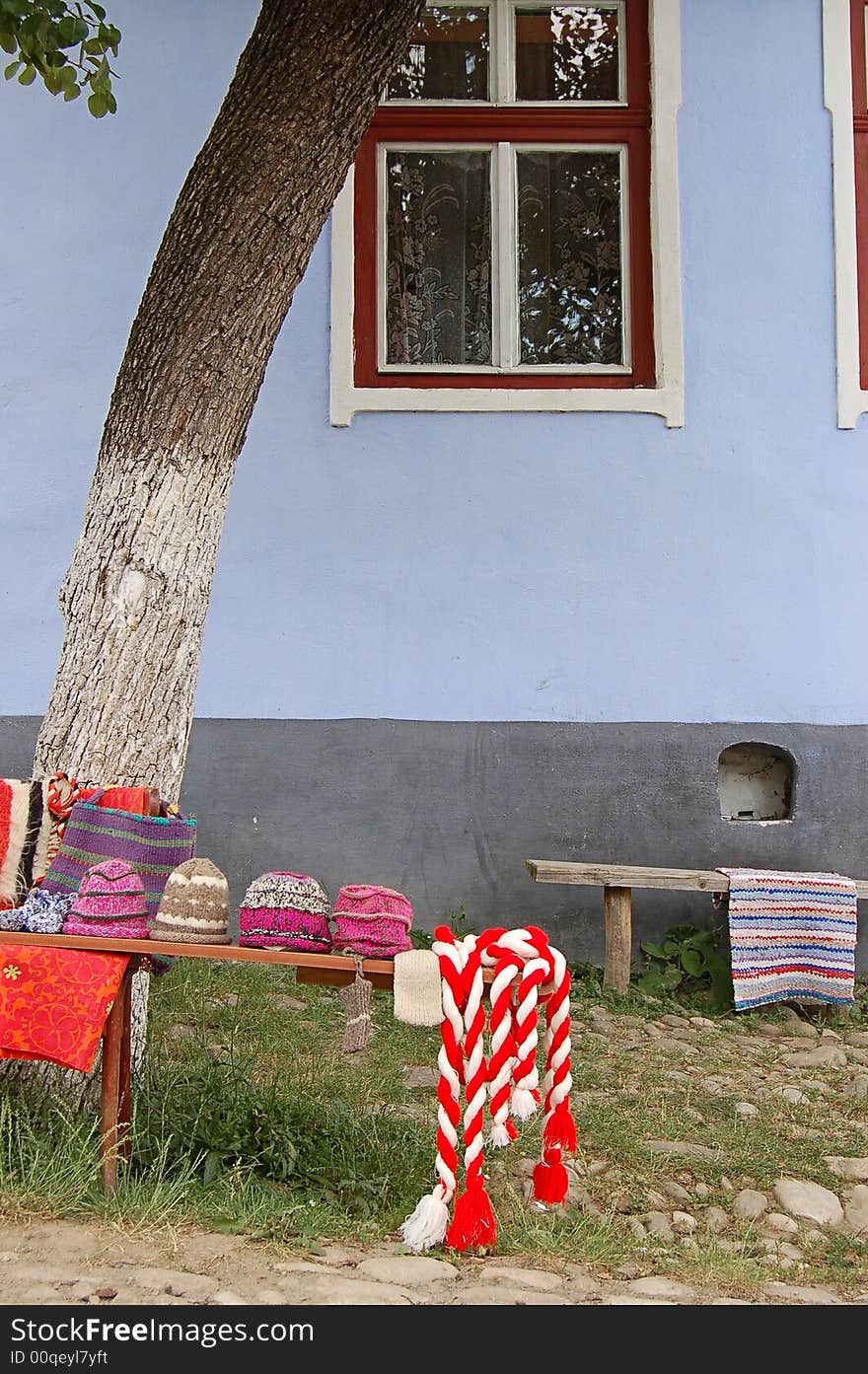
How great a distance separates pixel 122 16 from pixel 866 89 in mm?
3602

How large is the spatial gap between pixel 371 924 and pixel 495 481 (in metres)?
3.27

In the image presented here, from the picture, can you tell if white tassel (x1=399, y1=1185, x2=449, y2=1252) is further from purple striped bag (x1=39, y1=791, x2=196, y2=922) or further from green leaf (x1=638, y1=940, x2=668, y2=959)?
green leaf (x1=638, y1=940, x2=668, y2=959)

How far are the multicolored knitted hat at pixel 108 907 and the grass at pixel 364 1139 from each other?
1.74 feet

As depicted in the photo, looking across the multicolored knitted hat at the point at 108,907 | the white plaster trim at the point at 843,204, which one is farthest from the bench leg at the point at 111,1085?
the white plaster trim at the point at 843,204

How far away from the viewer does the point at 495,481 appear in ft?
19.1

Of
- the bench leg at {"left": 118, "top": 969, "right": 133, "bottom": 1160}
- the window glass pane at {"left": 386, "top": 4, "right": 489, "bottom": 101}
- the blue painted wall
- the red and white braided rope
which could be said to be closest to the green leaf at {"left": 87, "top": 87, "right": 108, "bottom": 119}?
the blue painted wall

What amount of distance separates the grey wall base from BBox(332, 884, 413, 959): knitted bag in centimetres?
275

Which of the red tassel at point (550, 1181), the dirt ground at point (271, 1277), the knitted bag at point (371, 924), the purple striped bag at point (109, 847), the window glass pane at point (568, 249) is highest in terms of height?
the window glass pane at point (568, 249)

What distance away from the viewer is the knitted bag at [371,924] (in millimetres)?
2984

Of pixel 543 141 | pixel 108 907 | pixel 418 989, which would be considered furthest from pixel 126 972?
pixel 543 141

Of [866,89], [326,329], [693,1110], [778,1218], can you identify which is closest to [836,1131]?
[693,1110]

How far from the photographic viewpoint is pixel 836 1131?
13.3 ft

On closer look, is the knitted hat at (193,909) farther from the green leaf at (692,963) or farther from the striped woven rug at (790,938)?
the green leaf at (692,963)

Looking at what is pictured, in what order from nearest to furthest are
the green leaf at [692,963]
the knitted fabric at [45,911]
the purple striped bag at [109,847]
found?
the knitted fabric at [45,911]
the purple striped bag at [109,847]
the green leaf at [692,963]
